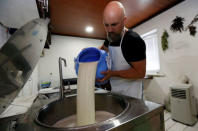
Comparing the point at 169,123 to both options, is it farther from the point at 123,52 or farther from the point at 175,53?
the point at 123,52

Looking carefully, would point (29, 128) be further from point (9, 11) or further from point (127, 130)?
point (9, 11)

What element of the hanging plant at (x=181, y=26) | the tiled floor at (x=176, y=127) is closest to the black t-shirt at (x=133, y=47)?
the tiled floor at (x=176, y=127)

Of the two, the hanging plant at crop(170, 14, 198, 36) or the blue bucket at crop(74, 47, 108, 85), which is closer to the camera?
the blue bucket at crop(74, 47, 108, 85)

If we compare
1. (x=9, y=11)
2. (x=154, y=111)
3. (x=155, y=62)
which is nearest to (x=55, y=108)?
(x=154, y=111)

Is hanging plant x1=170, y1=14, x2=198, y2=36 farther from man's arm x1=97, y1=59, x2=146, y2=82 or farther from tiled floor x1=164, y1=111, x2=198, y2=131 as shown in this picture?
man's arm x1=97, y1=59, x2=146, y2=82

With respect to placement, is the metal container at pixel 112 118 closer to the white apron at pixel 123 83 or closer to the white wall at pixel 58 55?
the white apron at pixel 123 83

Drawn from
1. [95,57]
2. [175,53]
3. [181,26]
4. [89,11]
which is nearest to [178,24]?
[181,26]

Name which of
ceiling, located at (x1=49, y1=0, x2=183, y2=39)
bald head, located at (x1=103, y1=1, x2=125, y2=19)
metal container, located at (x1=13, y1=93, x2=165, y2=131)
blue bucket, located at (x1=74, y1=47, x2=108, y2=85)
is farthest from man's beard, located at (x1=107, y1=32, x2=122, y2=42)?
ceiling, located at (x1=49, y1=0, x2=183, y2=39)

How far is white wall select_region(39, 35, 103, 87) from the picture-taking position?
2.98 meters

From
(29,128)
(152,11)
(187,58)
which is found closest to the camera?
(29,128)

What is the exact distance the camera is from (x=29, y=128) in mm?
384

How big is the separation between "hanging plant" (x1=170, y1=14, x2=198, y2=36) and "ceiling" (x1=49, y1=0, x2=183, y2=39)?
0.39 m

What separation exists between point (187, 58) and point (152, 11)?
1.35m

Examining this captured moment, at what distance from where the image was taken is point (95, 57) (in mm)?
851
